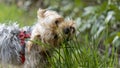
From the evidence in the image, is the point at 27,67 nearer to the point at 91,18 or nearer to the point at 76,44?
the point at 76,44

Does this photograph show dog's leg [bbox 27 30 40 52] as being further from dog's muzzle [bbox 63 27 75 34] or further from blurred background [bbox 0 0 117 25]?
blurred background [bbox 0 0 117 25]

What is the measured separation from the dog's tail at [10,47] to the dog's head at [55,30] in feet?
1.38

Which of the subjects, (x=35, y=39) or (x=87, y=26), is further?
A: (x=87, y=26)

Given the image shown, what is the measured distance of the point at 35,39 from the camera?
4086 mm

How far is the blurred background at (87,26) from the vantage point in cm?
400

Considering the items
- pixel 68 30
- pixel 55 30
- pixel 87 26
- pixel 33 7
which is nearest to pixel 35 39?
pixel 55 30

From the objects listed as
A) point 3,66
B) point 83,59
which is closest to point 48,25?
point 83,59

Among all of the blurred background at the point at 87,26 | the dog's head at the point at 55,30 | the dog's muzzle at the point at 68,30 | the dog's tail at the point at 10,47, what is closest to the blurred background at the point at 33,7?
the blurred background at the point at 87,26

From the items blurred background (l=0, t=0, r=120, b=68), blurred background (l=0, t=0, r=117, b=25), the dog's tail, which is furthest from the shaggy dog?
blurred background (l=0, t=0, r=117, b=25)

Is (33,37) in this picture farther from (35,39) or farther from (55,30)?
(55,30)

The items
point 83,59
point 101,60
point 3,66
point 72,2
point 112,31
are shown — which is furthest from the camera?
point 72,2

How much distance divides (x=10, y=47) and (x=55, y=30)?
0.65 m

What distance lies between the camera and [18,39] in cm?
443

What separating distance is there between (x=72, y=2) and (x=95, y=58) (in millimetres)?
3422
